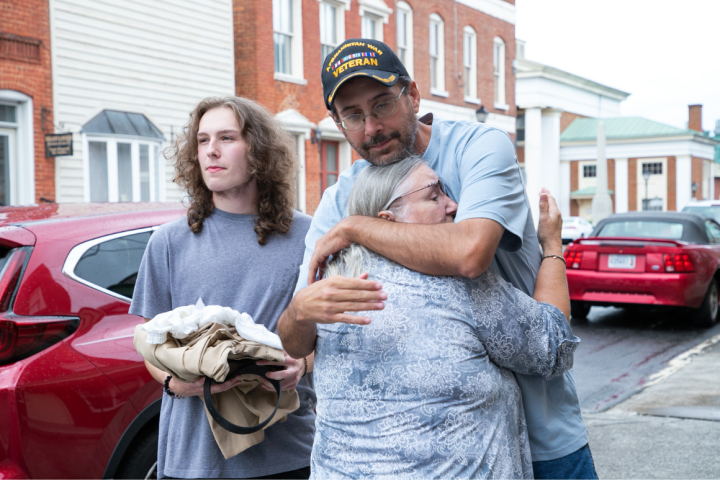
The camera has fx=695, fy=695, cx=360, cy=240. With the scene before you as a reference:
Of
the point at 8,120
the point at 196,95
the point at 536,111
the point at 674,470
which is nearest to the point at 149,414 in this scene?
the point at 674,470

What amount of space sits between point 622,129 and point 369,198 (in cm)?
5911

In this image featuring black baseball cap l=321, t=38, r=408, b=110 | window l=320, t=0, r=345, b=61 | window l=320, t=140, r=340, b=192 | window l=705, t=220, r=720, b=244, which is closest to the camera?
black baseball cap l=321, t=38, r=408, b=110

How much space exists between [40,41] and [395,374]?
12986 millimetres

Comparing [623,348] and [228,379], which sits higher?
[228,379]

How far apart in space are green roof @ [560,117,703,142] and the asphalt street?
1794 inches

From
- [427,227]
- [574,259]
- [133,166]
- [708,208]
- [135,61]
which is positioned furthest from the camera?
[708,208]

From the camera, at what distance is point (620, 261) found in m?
9.62

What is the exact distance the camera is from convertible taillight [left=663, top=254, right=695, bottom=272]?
9219mm

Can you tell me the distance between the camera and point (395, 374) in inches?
63.3

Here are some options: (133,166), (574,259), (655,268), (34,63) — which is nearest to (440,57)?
(133,166)

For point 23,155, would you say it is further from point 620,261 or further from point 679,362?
point 679,362

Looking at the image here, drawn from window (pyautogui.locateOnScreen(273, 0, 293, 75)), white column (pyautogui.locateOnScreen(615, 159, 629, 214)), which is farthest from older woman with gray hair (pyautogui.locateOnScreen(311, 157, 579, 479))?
white column (pyautogui.locateOnScreen(615, 159, 629, 214))

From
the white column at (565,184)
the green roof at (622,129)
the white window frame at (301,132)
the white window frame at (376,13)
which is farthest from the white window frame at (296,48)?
the green roof at (622,129)

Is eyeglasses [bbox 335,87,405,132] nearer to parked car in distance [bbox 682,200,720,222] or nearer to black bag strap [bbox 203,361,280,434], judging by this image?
black bag strap [bbox 203,361,280,434]
